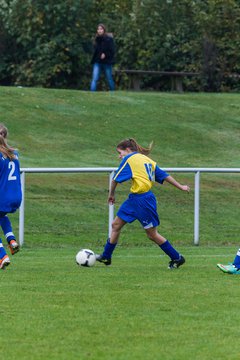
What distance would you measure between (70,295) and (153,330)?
2117mm

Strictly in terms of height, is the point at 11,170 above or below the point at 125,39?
above

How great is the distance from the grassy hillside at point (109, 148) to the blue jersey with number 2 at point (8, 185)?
17.0 ft

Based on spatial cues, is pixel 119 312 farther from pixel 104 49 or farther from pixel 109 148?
pixel 104 49

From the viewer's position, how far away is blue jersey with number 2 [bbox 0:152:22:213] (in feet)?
44.2

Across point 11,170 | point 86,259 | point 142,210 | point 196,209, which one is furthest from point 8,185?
point 196,209

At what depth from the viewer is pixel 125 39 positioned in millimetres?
34062

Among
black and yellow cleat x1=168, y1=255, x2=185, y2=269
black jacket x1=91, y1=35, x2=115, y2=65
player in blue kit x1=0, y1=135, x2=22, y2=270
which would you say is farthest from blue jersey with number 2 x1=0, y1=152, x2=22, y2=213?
black jacket x1=91, y1=35, x2=115, y2=65

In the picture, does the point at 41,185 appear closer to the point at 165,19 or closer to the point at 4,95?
the point at 4,95

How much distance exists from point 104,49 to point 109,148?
150 inches

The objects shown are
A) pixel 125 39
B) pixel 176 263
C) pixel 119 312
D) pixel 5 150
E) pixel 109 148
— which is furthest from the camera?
pixel 125 39

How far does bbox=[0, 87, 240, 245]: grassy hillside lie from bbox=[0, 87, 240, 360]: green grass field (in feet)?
0.10

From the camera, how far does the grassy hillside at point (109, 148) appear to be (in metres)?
19.9

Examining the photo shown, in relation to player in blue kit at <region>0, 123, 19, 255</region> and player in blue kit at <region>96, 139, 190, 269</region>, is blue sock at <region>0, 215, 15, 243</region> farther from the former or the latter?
player in blue kit at <region>96, 139, 190, 269</region>

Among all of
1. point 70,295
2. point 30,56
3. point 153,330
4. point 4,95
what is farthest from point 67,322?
point 30,56
